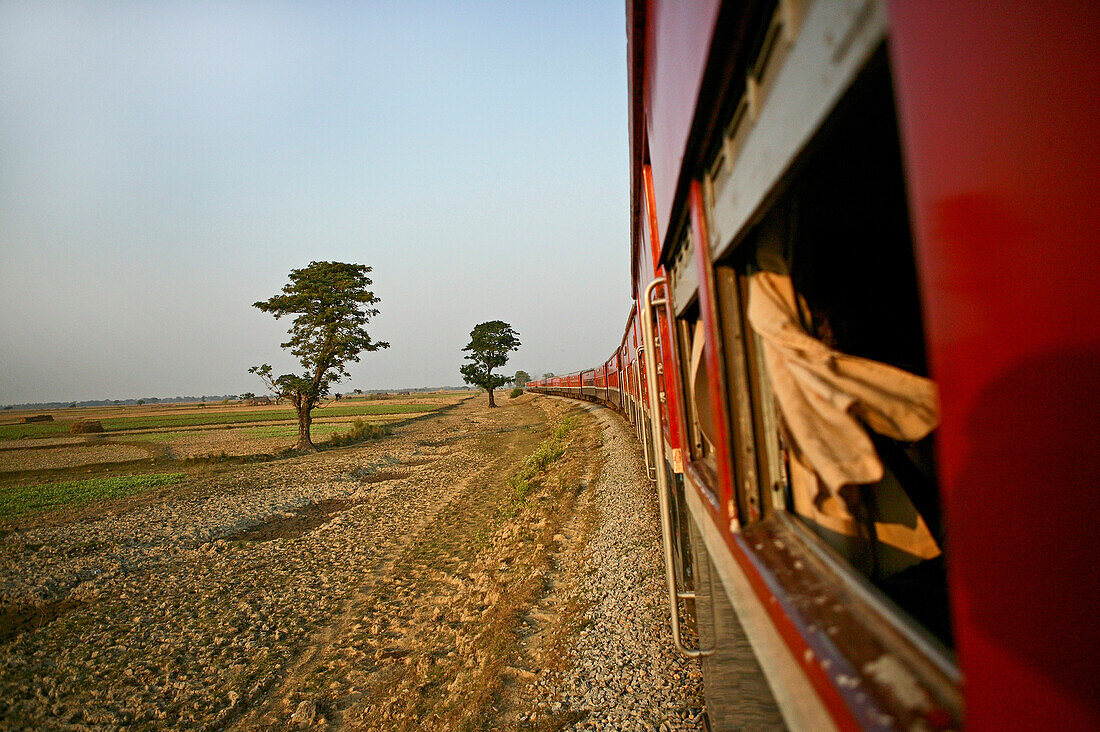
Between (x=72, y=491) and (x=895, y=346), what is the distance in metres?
19.0

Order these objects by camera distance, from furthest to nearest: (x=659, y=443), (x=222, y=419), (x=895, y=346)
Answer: (x=222, y=419)
(x=659, y=443)
(x=895, y=346)

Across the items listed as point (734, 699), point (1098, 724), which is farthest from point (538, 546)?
point (1098, 724)

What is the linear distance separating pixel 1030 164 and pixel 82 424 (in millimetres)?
56766

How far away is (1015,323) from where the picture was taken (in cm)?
53

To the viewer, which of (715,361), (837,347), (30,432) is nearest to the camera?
(715,361)

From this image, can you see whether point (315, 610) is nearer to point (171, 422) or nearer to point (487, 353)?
point (487, 353)

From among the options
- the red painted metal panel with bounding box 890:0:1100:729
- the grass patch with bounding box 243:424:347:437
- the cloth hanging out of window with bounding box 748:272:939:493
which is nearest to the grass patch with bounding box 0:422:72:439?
the grass patch with bounding box 243:424:347:437

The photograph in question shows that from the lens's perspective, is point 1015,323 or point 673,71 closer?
point 1015,323

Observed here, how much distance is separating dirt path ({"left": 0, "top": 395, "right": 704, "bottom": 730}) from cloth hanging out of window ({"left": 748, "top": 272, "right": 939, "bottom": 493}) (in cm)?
265

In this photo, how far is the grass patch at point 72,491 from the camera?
40.5 feet

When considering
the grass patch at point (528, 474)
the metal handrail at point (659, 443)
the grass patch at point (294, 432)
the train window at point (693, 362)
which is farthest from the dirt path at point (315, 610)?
the grass patch at point (294, 432)

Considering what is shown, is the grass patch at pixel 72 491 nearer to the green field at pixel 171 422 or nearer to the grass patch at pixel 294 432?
the grass patch at pixel 294 432

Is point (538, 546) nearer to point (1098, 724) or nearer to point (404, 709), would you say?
point (404, 709)

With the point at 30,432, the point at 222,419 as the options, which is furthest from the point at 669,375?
the point at 30,432
